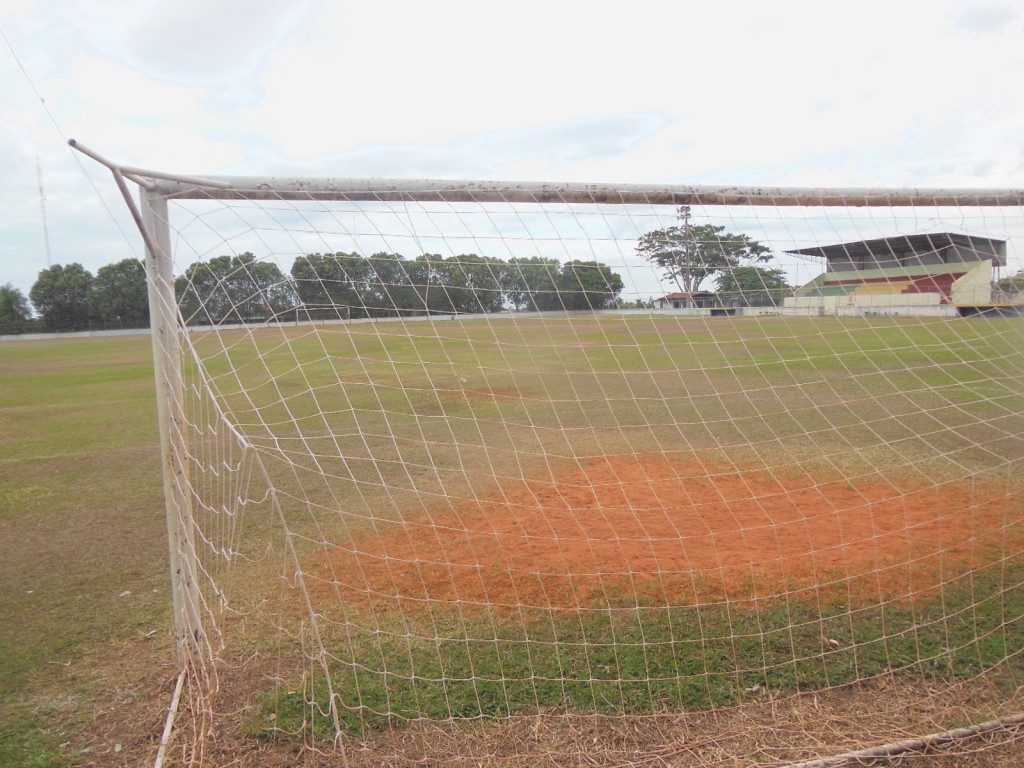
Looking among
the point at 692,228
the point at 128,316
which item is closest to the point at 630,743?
the point at 692,228

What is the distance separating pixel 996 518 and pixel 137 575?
6.09 meters

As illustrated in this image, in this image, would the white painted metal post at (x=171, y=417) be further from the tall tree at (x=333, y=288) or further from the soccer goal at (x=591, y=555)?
the tall tree at (x=333, y=288)

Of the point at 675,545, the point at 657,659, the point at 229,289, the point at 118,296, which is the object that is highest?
the point at 118,296

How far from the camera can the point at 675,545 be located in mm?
4254

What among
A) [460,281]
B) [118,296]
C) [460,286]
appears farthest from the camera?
[118,296]

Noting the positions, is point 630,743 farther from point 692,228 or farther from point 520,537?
point 692,228

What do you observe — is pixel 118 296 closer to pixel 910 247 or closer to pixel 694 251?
pixel 694 251

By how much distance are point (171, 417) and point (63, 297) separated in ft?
160

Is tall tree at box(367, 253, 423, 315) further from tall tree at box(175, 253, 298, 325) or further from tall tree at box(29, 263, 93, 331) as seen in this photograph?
tall tree at box(29, 263, 93, 331)

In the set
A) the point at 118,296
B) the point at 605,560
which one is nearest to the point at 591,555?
the point at 605,560

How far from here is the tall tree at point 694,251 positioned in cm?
409

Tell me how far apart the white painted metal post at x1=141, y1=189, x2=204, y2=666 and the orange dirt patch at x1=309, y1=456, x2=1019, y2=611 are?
0.89m

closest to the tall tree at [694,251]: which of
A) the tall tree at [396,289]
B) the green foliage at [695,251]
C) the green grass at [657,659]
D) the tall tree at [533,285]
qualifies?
the green foliage at [695,251]

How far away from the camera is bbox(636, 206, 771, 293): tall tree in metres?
4.09
